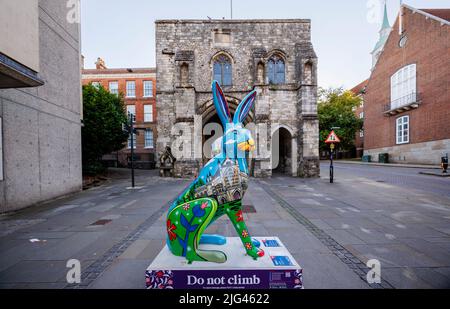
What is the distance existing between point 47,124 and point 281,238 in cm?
903

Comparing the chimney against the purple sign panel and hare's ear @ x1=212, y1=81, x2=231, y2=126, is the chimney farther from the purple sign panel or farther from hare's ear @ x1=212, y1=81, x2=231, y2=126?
the purple sign panel

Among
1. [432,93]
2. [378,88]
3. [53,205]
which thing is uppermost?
[378,88]

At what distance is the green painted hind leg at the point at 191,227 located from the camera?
2.00 m

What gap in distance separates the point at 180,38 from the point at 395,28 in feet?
89.3

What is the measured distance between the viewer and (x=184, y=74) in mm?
14156

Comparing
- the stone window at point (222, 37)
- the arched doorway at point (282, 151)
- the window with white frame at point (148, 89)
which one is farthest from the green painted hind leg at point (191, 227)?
the window with white frame at point (148, 89)

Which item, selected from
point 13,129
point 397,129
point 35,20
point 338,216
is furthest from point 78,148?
point 397,129

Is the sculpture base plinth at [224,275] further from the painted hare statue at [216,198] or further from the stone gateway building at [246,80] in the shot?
the stone gateway building at [246,80]

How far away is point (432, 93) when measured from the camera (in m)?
19.9

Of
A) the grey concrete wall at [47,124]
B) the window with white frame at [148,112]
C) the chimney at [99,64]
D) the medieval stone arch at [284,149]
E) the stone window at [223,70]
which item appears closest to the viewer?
the grey concrete wall at [47,124]

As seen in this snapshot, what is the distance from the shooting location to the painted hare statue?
2020 millimetres

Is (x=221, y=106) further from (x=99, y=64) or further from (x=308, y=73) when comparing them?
(x=99, y=64)

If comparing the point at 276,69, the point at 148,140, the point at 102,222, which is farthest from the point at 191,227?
the point at 148,140
